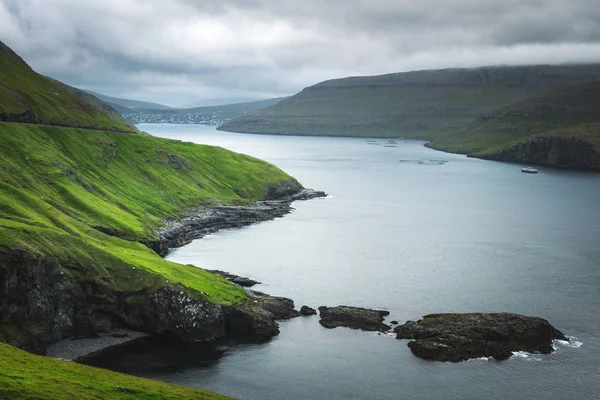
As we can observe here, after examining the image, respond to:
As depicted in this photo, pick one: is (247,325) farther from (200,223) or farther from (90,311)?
(200,223)

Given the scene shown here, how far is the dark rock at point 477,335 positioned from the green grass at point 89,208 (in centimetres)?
3173

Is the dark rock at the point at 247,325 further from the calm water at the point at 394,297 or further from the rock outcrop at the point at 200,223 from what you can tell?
the rock outcrop at the point at 200,223

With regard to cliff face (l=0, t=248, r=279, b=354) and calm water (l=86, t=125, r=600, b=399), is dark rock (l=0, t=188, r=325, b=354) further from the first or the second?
calm water (l=86, t=125, r=600, b=399)

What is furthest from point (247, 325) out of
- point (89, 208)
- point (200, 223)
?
point (200, 223)

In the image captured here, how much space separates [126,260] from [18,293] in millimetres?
21380

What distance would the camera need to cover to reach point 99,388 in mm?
65562

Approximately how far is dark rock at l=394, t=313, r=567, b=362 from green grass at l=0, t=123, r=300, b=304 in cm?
3173

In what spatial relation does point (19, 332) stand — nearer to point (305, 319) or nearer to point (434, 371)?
point (305, 319)

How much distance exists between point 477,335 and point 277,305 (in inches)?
1347

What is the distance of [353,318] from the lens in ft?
334

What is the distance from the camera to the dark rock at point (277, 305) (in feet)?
341

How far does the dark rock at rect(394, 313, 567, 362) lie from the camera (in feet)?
290

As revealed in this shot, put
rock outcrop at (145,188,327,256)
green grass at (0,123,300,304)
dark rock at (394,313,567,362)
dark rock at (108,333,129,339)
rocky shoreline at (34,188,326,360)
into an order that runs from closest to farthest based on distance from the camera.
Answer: rocky shoreline at (34,188,326,360) < dark rock at (394,313,567,362) < dark rock at (108,333,129,339) < green grass at (0,123,300,304) < rock outcrop at (145,188,327,256)

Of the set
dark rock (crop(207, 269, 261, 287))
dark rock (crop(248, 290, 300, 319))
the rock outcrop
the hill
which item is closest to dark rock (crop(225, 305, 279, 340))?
the hill
